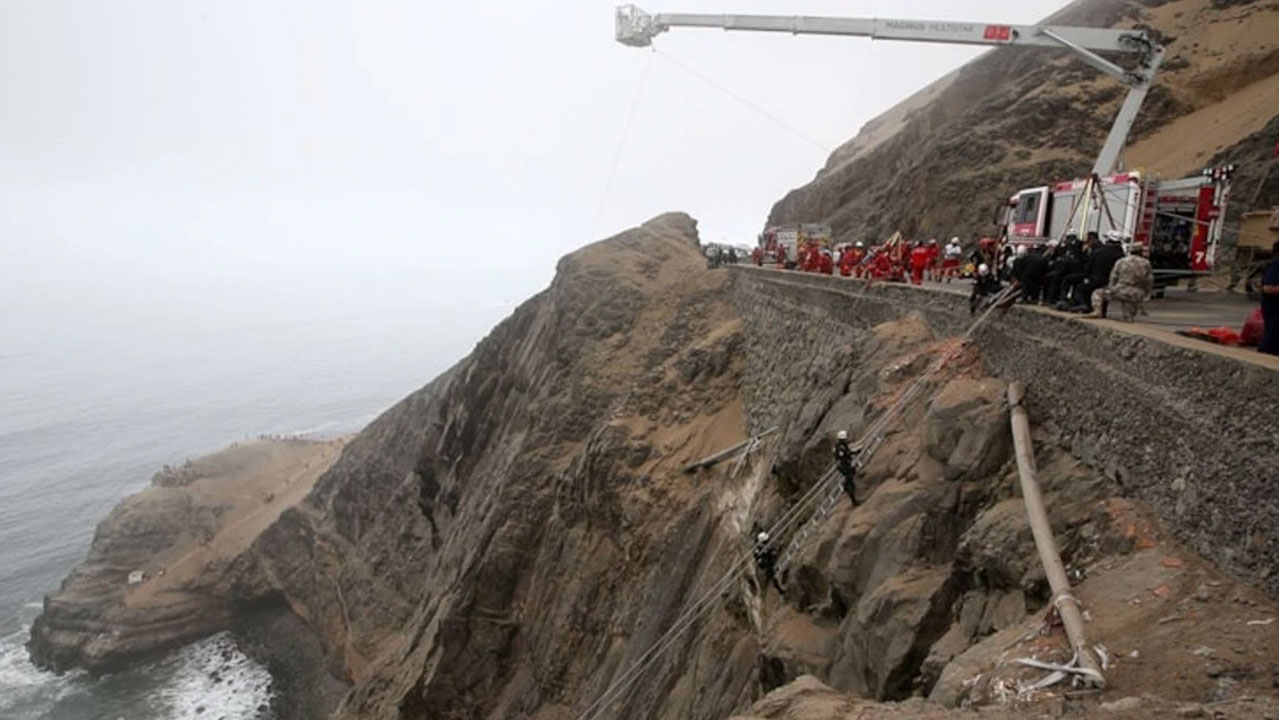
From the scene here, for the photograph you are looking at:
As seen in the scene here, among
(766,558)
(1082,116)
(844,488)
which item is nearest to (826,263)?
(766,558)

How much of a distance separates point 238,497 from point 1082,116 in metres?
61.8

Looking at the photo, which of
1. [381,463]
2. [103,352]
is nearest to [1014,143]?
[381,463]

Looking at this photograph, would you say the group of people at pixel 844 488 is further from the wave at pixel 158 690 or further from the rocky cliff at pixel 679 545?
the wave at pixel 158 690

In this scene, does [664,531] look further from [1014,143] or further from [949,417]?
[1014,143]

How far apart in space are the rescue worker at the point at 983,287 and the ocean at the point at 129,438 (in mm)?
41877

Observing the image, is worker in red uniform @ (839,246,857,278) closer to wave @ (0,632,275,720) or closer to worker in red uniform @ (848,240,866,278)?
worker in red uniform @ (848,240,866,278)

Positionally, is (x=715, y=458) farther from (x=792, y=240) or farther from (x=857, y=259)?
(x=792, y=240)

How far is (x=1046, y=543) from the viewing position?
7809mm

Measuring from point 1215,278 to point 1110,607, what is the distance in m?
17.2

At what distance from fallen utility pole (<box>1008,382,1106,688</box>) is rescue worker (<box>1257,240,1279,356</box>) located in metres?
2.71

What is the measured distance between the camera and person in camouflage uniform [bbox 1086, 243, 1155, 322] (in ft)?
34.5

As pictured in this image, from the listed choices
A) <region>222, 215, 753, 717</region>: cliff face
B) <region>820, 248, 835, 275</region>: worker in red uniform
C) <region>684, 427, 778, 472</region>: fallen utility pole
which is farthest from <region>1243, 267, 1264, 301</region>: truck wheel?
<region>222, 215, 753, 717</region>: cliff face

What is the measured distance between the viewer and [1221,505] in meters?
6.80

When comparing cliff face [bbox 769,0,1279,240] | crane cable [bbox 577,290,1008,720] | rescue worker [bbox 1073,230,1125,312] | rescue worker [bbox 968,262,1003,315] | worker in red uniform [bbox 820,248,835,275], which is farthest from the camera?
cliff face [bbox 769,0,1279,240]
